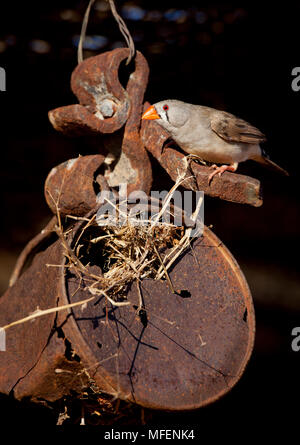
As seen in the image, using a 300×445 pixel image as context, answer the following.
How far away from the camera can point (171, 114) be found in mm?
2209

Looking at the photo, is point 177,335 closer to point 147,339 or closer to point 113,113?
point 147,339

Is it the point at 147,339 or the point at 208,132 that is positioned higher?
the point at 208,132

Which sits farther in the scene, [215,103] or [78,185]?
[215,103]

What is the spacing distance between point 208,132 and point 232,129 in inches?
5.4

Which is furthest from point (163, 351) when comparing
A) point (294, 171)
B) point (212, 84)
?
point (294, 171)

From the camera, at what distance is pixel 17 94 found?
3.22 m

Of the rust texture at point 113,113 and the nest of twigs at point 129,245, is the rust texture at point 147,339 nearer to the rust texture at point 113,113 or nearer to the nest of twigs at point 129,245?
the nest of twigs at point 129,245

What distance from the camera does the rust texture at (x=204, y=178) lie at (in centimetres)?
170

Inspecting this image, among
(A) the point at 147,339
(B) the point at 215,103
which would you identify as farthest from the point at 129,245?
(B) the point at 215,103

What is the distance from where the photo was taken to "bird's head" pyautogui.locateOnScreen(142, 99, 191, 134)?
2.12m

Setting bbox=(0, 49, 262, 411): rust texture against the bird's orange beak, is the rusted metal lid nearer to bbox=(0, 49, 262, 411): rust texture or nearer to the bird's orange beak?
bbox=(0, 49, 262, 411): rust texture

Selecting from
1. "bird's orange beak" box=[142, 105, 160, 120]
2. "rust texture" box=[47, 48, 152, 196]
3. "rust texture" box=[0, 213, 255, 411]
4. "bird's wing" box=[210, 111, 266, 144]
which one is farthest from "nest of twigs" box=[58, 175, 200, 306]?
"bird's wing" box=[210, 111, 266, 144]
